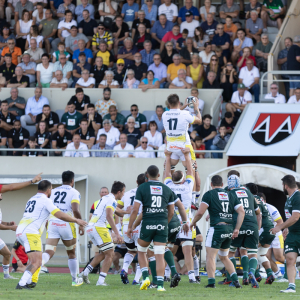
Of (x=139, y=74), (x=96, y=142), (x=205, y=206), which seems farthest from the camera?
(x=139, y=74)

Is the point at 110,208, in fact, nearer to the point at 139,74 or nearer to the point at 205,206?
the point at 205,206

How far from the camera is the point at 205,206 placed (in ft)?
32.2

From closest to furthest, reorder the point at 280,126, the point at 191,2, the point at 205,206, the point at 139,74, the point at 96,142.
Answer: the point at 205,206, the point at 280,126, the point at 96,142, the point at 139,74, the point at 191,2

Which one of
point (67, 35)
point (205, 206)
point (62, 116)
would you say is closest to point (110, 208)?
point (205, 206)

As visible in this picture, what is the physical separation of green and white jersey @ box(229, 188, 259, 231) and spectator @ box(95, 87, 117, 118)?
9251 millimetres

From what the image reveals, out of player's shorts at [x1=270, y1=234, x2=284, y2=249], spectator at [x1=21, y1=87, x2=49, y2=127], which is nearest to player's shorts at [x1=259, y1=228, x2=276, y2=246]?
player's shorts at [x1=270, y1=234, x2=284, y2=249]

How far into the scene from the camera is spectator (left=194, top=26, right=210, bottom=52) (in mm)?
20141

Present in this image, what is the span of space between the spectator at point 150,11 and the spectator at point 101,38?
1.81m

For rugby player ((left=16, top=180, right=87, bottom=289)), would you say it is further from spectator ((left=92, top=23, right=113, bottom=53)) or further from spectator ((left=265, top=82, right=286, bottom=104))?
spectator ((left=92, top=23, right=113, bottom=53))

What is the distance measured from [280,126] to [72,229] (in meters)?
8.39

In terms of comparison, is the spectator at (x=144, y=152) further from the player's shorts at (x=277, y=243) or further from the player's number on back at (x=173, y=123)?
the player's number on back at (x=173, y=123)

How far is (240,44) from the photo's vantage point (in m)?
19.5

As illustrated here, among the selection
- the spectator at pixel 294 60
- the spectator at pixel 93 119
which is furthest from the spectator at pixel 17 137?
the spectator at pixel 294 60

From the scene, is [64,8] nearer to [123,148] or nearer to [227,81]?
[227,81]
